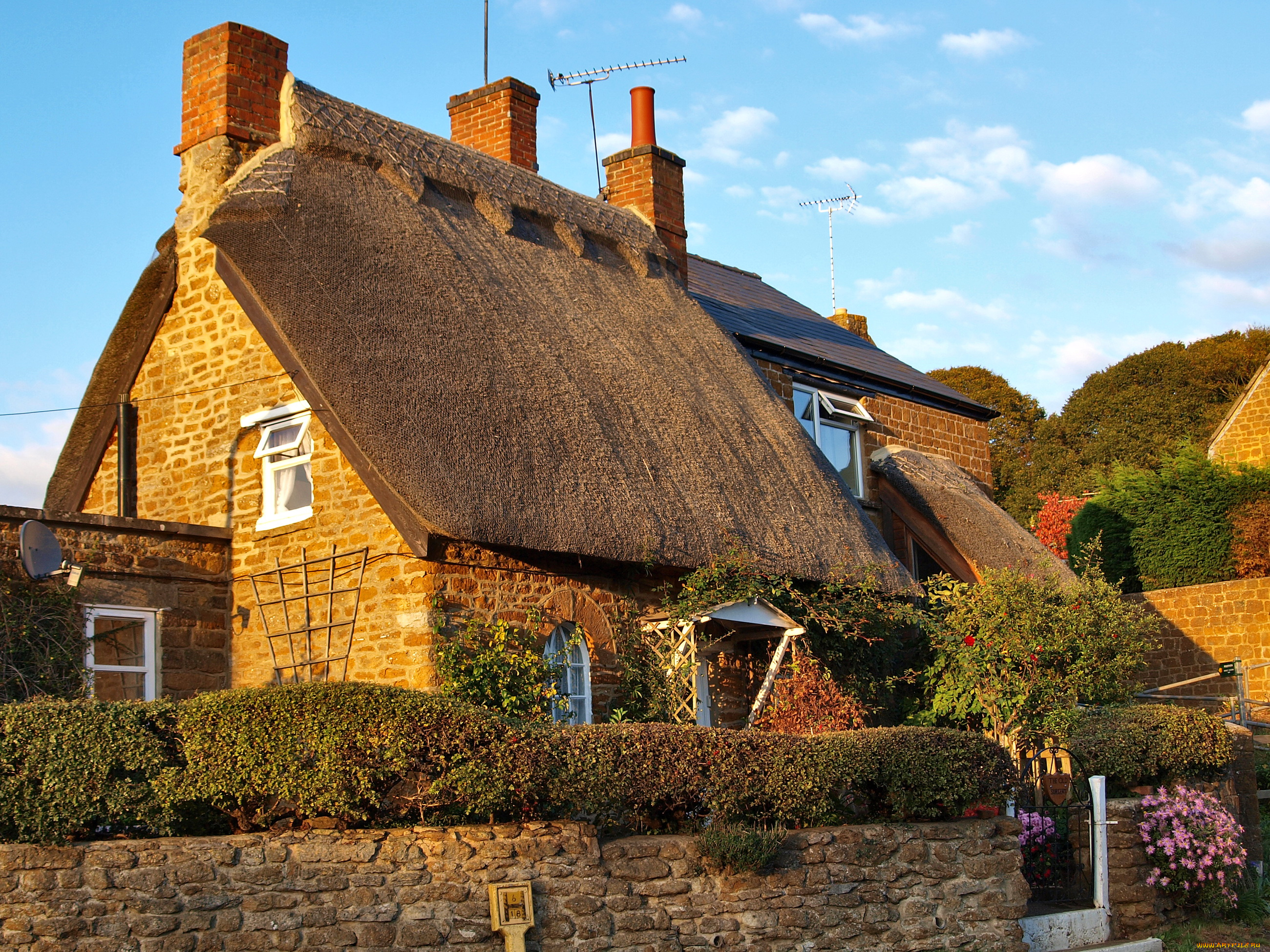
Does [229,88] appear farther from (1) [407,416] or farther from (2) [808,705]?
(2) [808,705]

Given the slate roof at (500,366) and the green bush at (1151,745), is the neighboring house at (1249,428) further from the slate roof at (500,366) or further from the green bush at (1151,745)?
the green bush at (1151,745)

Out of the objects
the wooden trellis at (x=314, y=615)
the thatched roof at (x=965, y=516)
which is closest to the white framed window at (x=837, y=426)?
the thatched roof at (x=965, y=516)

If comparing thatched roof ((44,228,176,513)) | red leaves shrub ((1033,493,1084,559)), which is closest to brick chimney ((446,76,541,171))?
thatched roof ((44,228,176,513))

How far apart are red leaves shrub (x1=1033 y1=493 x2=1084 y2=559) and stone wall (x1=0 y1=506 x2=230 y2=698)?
88.0 ft

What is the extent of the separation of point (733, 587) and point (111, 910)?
6216 mm

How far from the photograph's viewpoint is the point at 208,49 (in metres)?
12.4

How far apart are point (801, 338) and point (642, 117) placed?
3.86 meters

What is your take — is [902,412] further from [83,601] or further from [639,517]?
[83,601]

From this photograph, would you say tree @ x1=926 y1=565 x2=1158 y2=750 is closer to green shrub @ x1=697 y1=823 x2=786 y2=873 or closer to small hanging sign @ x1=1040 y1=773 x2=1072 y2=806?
small hanging sign @ x1=1040 y1=773 x2=1072 y2=806

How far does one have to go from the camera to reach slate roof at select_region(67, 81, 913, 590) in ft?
33.5

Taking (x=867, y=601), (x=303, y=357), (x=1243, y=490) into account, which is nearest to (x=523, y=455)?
(x=303, y=357)

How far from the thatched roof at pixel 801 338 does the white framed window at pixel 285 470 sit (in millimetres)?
7166

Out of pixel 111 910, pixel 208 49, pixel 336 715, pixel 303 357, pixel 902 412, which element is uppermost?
pixel 208 49

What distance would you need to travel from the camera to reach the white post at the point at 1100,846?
1003 centimetres
